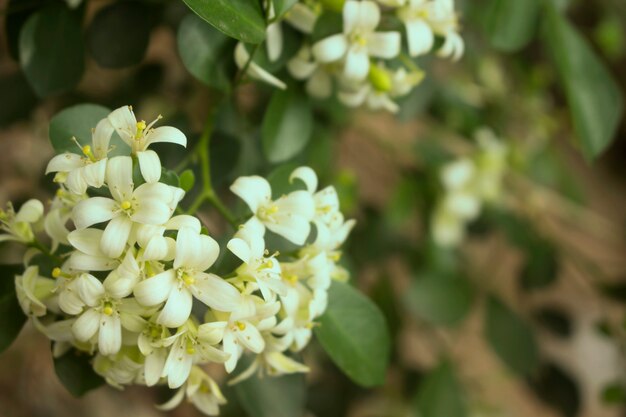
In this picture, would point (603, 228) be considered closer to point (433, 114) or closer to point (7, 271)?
point (433, 114)

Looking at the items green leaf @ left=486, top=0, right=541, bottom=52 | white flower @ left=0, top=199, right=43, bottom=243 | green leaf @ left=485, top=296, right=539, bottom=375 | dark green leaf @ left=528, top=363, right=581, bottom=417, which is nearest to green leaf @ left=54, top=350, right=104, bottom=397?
white flower @ left=0, top=199, right=43, bottom=243

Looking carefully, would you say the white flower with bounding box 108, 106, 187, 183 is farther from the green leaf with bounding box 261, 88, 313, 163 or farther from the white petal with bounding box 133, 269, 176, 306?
the green leaf with bounding box 261, 88, 313, 163

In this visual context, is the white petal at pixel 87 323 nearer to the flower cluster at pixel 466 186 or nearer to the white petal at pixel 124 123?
the white petal at pixel 124 123

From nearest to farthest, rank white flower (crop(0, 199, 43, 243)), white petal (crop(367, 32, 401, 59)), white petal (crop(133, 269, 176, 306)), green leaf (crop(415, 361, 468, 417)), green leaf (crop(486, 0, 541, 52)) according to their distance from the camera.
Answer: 1. white petal (crop(133, 269, 176, 306))
2. white flower (crop(0, 199, 43, 243))
3. white petal (crop(367, 32, 401, 59))
4. green leaf (crop(486, 0, 541, 52))
5. green leaf (crop(415, 361, 468, 417))

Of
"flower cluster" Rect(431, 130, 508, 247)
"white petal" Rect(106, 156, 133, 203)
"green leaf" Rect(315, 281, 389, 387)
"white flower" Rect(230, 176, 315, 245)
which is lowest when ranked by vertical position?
"flower cluster" Rect(431, 130, 508, 247)

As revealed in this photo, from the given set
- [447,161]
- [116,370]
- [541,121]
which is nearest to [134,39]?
[116,370]

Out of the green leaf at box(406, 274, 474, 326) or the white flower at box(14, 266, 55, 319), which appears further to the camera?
the green leaf at box(406, 274, 474, 326)

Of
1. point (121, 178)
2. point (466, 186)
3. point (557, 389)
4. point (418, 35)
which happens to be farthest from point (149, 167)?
point (557, 389)
